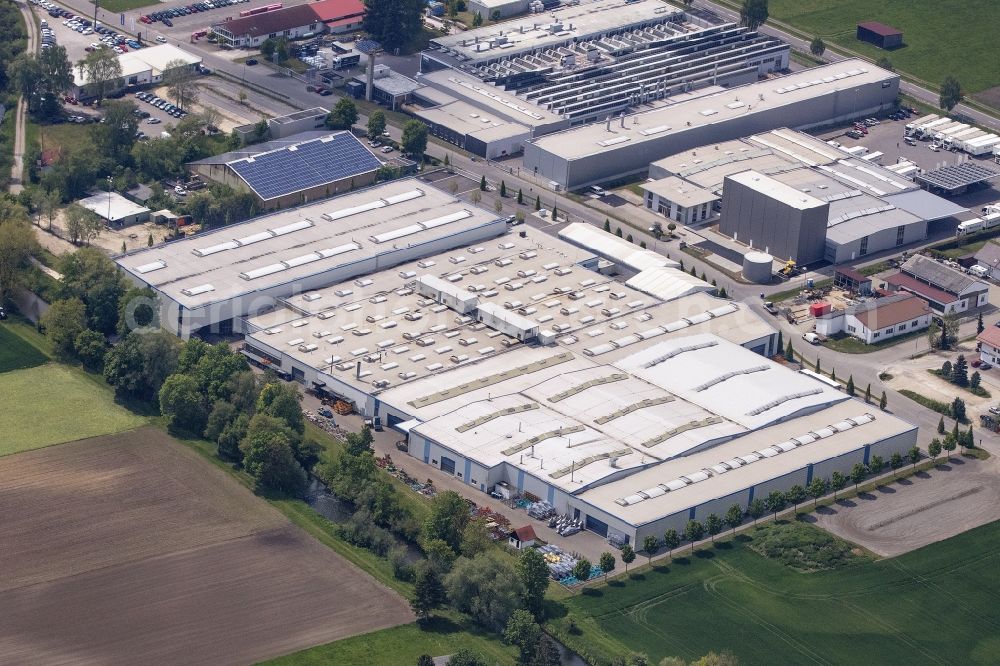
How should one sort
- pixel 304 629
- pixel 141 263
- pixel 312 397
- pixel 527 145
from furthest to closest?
pixel 527 145, pixel 141 263, pixel 312 397, pixel 304 629

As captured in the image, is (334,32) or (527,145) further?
(334,32)

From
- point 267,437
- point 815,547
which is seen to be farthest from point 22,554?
point 815,547

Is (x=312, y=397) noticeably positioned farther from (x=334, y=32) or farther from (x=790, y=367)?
(x=334, y=32)

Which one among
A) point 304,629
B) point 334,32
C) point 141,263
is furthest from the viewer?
point 334,32

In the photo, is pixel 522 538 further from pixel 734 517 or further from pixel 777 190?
pixel 777 190

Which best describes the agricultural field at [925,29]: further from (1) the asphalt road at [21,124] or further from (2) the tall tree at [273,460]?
(2) the tall tree at [273,460]
